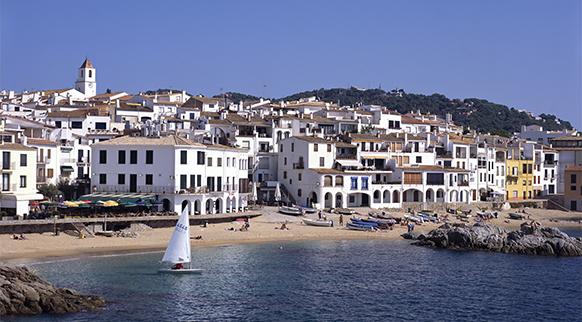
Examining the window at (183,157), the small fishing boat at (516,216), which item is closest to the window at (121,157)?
the window at (183,157)

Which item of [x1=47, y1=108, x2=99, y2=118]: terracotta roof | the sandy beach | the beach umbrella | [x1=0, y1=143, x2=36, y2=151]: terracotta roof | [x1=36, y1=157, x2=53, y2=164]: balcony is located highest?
[x1=47, y1=108, x2=99, y2=118]: terracotta roof

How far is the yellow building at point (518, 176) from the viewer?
382 ft

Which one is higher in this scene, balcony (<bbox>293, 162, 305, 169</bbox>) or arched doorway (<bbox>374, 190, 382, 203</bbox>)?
balcony (<bbox>293, 162, 305, 169</bbox>)

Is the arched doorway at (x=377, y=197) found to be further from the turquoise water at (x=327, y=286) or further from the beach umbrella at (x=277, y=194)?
the turquoise water at (x=327, y=286)

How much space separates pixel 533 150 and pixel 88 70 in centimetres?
7578

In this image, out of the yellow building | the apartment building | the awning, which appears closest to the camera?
the apartment building

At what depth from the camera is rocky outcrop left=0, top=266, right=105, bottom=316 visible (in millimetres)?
40312

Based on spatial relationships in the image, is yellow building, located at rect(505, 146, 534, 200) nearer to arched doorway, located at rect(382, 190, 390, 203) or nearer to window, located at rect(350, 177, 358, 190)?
arched doorway, located at rect(382, 190, 390, 203)

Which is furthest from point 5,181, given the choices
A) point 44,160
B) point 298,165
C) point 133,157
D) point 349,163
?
point 349,163

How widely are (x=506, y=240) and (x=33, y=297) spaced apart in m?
43.7

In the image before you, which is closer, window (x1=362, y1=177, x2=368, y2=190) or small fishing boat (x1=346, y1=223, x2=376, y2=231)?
small fishing boat (x1=346, y1=223, x2=376, y2=231)

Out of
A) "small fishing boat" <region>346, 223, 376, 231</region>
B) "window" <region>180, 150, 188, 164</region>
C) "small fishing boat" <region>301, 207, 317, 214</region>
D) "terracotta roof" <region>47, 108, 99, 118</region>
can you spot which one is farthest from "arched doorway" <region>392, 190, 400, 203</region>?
"terracotta roof" <region>47, 108, 99, 118</region>

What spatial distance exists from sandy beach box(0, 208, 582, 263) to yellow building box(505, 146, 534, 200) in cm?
2293

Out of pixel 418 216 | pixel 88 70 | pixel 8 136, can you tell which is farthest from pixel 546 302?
pixel 88 70
